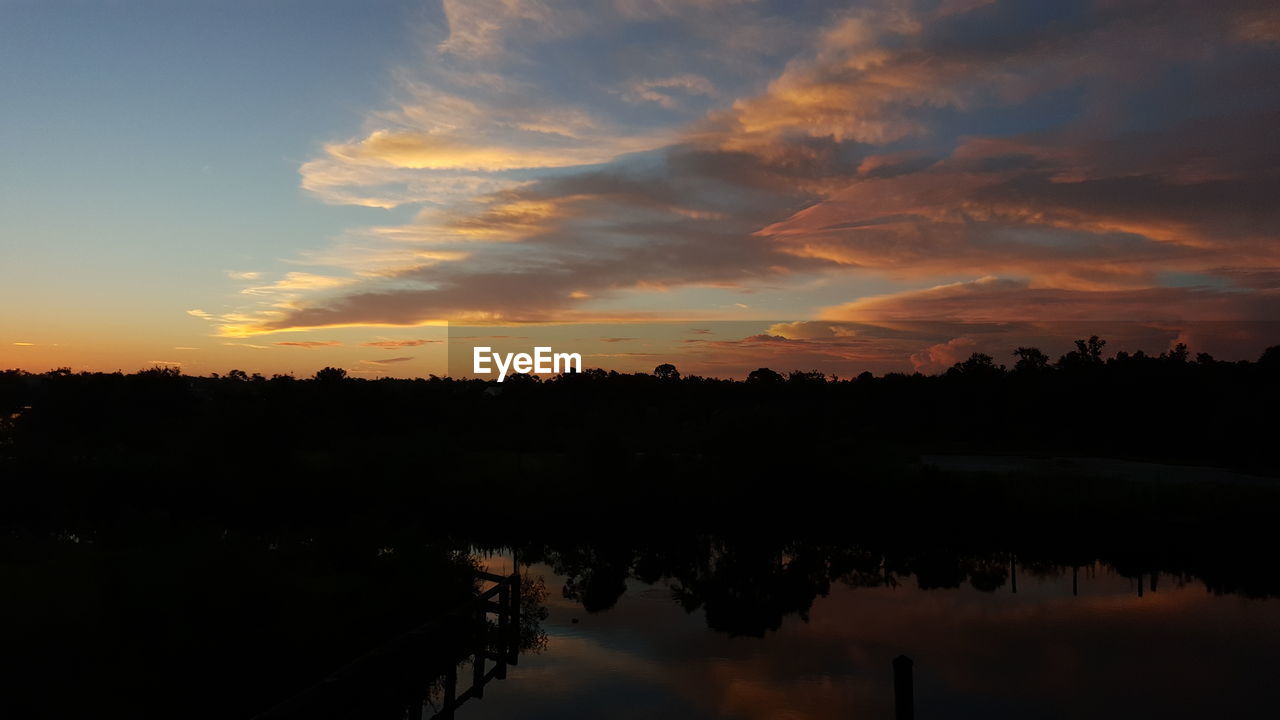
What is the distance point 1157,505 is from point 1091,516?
2.98 m

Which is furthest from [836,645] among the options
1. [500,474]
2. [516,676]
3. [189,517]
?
[189,517]

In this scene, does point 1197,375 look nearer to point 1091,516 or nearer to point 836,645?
point 1091,516

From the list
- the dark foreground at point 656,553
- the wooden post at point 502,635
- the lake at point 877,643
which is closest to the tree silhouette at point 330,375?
the dark foreground at point 656,553

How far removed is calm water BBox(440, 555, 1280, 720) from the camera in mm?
18594

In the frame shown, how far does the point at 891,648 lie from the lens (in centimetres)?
2373

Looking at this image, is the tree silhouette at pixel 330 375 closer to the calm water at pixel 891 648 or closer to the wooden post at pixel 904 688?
the calm water at pixel 891 648

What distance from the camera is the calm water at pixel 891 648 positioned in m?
18.6

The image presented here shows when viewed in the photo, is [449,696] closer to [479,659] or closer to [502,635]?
[479,659]

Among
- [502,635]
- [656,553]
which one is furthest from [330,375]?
[502,635]

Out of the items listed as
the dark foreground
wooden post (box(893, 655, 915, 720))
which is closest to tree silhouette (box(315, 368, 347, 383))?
the dark foreground

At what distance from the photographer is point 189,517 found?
4081cm

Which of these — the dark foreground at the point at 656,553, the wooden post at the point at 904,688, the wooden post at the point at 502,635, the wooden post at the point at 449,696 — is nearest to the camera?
the wooden post at the point at 904,688

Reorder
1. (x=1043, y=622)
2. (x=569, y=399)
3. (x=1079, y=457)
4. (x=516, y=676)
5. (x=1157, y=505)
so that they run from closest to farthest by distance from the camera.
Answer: (x=516, y=676)
(x=1043, y=622)
(x=1157, y=505)
(x=1079, y=457)
(x=569, y=399)

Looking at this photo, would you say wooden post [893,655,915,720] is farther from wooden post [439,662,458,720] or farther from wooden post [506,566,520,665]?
wooden post [506,566,520,665]
